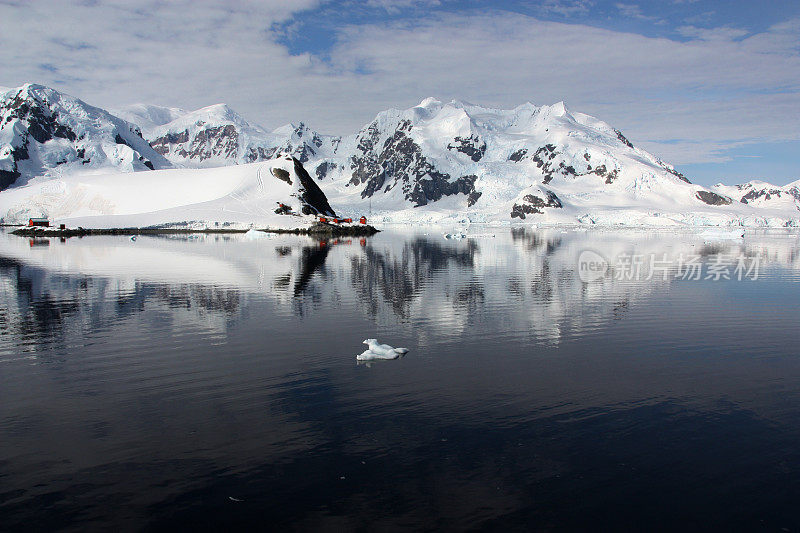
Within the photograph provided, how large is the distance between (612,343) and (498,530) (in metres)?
13.6

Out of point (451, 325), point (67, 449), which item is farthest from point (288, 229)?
point (67, 449)

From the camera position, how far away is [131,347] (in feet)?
64.6

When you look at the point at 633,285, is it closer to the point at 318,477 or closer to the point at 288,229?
the point at 318,477

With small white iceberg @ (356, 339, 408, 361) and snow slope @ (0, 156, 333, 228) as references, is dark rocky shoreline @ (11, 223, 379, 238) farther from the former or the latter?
small white iceberg @ (356, 339, 408, 361)
